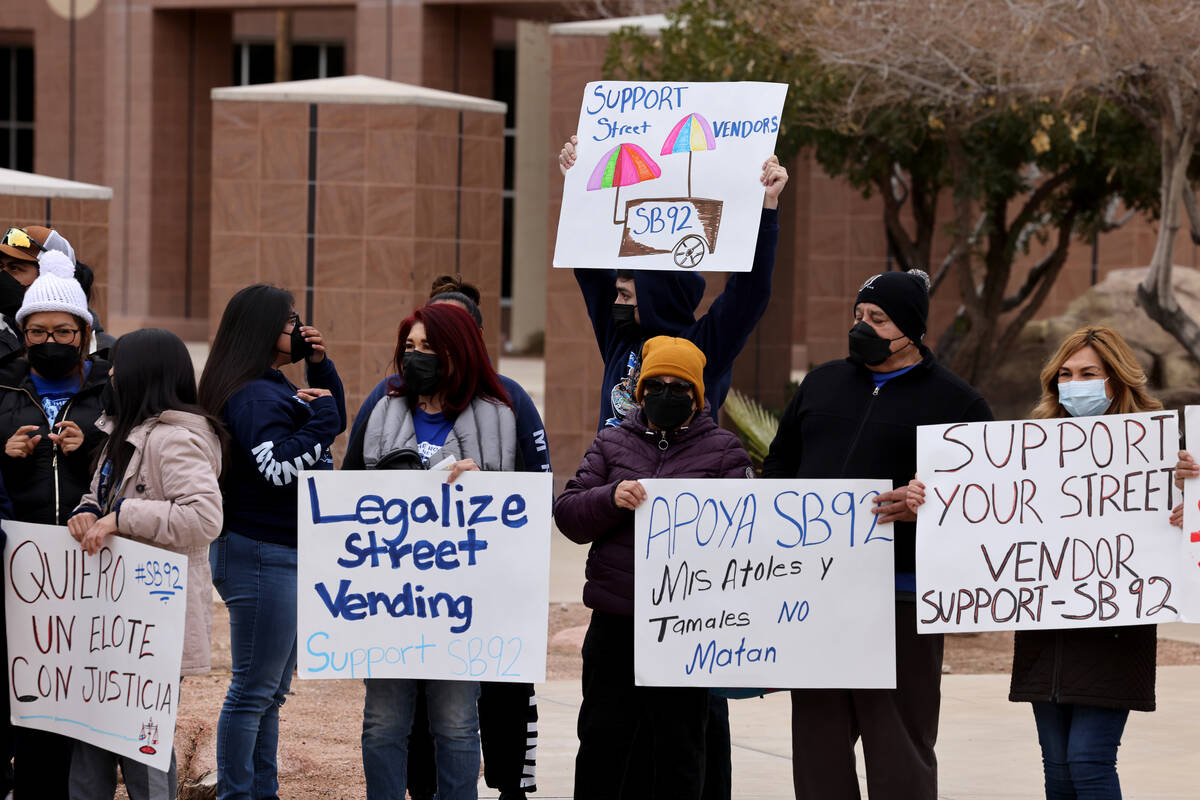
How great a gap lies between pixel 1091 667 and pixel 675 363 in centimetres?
149

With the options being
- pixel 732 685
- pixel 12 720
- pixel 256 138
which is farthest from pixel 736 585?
pixel 256 138

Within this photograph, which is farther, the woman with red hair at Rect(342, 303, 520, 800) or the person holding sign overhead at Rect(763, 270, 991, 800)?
the woman with red hair at Rect(342, 303, 520, 800)

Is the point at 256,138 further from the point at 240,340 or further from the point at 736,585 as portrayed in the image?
the point at 736,585

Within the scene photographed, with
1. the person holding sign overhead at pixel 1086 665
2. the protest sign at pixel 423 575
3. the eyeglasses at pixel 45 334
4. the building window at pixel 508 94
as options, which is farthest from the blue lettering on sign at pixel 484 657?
the building window at pixel 508 94

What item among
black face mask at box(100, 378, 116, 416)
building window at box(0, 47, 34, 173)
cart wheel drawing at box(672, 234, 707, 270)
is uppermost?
building window at box(0, 47, 34, 173)

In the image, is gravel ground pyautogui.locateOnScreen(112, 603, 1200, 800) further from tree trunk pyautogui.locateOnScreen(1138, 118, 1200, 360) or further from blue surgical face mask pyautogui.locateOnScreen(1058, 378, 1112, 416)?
tree trunk pyautogui.locateOnScreen(1138, 118, 1200, 360)

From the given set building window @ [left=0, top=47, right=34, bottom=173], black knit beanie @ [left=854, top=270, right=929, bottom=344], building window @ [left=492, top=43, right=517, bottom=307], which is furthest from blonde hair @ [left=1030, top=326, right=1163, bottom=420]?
building window @ [left=0, top=47, right=34, bottom=173]

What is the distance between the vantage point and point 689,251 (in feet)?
18.7

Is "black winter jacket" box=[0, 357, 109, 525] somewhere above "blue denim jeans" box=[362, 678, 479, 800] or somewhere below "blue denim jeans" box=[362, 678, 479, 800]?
above

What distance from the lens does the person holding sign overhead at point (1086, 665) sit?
16.5 ft

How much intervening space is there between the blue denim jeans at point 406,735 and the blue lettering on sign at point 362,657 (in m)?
0.06

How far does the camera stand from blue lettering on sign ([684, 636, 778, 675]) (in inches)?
204

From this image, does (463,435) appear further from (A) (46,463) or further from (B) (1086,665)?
(B) (1086,665)

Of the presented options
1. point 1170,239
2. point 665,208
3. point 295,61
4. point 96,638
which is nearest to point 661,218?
point 665,208
